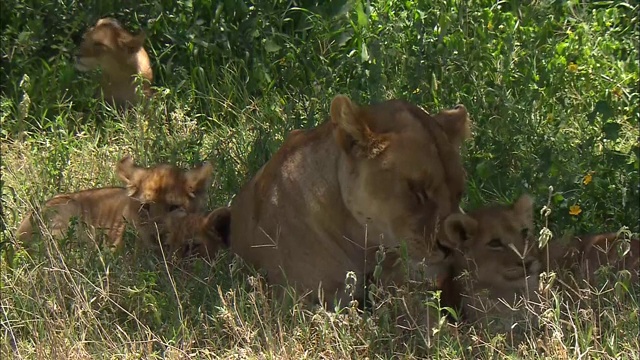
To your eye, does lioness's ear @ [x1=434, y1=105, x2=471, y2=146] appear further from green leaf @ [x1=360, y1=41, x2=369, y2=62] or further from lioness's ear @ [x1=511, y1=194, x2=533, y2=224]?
green leaf @ [x1=360, y1=41, x2=369, y2=62]

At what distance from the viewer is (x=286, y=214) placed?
18.6ft

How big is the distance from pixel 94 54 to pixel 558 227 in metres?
4.10

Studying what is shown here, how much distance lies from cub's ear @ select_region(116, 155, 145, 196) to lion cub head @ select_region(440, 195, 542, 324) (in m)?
2.09

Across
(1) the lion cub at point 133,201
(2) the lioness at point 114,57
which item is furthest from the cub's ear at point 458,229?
(2) the lioness at point 114,57

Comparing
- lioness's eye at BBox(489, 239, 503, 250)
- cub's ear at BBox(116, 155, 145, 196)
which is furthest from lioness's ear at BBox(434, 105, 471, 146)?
cub's ear at BBox(116, 155, 145, 196)

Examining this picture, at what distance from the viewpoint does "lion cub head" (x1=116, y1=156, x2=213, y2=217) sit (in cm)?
693

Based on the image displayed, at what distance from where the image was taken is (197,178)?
697 cm

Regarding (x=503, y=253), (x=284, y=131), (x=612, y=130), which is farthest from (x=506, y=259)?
(x=284, y=131)

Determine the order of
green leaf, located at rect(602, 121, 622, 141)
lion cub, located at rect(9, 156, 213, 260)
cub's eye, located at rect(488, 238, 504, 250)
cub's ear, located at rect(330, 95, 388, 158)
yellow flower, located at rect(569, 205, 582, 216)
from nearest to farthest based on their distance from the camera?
cub's ear, located at rect(330, 95, 388, 158) → cub's eye, located at rect(488, 238, 504, 250) → green leaf, located at rect(602, 121, 622, 141) → yellow flower, located at rect(569, 205, 582, 216) → lion cub, located at rect(9, 156, 213, 260)

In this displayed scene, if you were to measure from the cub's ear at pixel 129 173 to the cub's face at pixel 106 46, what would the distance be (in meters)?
2.03

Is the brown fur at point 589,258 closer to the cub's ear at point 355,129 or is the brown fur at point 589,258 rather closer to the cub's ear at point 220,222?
the cub's ear at point 355,129

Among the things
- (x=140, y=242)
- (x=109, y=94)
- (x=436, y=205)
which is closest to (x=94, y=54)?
(x=109, y=94)

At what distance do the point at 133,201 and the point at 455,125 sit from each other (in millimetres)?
2150

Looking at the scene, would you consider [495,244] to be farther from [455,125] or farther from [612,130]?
[612,130]
